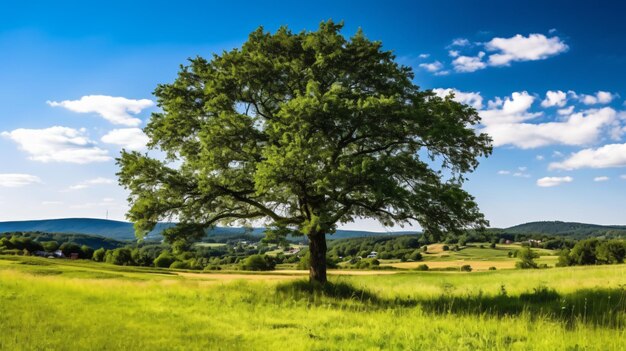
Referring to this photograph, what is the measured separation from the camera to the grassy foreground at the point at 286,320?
9359mm

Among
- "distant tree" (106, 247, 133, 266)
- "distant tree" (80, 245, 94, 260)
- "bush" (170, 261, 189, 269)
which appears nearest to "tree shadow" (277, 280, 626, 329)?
"bush" (170, 261, 189, 269)

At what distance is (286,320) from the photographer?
513 inches

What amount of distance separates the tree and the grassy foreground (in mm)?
3546

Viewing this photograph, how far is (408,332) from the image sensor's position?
34.6 feet

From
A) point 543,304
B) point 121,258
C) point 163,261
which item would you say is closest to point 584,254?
point 163,261

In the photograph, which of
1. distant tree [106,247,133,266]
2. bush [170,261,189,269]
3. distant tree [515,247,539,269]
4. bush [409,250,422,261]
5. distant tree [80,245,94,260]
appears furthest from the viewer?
bush [409,250,422,261]

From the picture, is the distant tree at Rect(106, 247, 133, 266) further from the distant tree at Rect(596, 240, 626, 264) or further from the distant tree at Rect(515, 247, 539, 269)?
the distant tree at Rect(596, 240, 626, 264)

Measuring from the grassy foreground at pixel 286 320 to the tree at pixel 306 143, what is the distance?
11.6 feet

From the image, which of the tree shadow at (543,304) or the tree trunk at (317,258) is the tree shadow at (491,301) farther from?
the tree trunk at (317,258)

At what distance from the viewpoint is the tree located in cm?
1812

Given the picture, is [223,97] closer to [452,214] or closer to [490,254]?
[452,214]

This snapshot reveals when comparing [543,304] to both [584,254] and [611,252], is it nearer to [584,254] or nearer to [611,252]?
[611,252]

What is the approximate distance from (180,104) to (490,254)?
443 feet

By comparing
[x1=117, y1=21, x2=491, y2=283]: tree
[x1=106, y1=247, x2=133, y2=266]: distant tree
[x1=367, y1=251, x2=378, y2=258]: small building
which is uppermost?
[x1=117, y1=21, x2=491, y2=283]: tree
